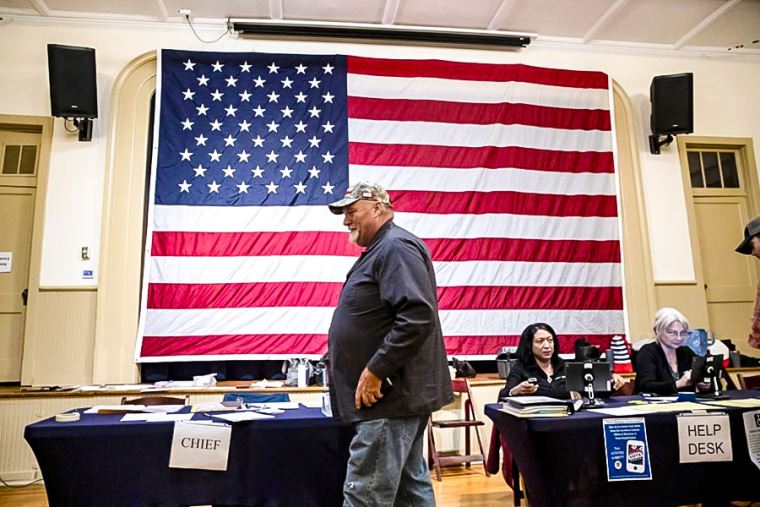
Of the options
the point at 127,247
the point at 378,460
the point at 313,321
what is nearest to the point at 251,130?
the point at 127,247

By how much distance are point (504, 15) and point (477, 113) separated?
0.96 meters

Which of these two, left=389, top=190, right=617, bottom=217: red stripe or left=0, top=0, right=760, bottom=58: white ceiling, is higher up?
left=0, top=0, right=760, bottom=58: white ceiling

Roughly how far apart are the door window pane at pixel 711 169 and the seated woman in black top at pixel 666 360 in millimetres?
3323

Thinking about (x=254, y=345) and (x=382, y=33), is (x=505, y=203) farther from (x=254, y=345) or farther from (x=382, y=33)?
(x=254, y=345)

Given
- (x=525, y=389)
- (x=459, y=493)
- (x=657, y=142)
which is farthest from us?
(x=657, y=142)

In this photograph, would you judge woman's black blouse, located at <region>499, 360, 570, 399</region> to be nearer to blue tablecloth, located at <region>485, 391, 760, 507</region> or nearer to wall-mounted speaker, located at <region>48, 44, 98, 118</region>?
blue tablecloth, located at <region>485, 391, 760, 507</region>

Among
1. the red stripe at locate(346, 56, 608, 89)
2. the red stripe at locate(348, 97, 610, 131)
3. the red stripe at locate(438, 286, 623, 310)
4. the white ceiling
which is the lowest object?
the red stripe at locate(438, 286, 623, 310)

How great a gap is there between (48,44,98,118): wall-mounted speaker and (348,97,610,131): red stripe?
216cm

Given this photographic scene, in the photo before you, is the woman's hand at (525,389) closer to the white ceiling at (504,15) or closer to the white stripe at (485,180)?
the white stripe at (485,180)

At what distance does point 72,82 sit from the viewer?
4.63 m

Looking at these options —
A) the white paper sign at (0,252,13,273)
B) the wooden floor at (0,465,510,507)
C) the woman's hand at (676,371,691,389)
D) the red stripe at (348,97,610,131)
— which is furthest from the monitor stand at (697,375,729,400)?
the white paper sign at (0,252,13,273)

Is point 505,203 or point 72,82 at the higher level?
point 72,82

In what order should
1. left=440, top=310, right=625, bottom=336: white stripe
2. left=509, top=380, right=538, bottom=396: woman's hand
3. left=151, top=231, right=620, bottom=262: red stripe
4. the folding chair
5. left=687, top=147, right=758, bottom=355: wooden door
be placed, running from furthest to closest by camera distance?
1. left=687, top=147, right=758, bottom=355: wooden door
2. left=440, top=310, right=625, bottom=336: white stripe
3. left=151, top=231, right=620, bottom=262: red stripe
4. the folding chair
5. left=509, top=380, right=538, bottom=396: woman's hand

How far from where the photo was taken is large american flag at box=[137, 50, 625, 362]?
4.70m
